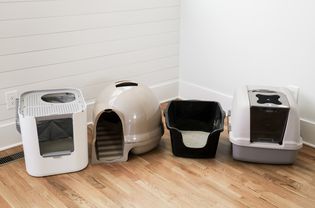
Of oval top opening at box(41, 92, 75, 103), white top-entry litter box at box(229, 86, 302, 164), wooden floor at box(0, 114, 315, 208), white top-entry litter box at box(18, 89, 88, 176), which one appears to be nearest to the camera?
wooden floor at box(0, 114, 315, 208)

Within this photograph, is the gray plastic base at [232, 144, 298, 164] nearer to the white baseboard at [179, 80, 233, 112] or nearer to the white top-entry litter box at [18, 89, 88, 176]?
the white baseboard at [179, 80, 233, 112]

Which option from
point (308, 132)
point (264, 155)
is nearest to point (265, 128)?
point (264, 155)

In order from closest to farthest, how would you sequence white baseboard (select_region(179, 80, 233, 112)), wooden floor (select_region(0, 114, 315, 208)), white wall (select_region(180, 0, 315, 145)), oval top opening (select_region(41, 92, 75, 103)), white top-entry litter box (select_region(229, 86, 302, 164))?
wooden floor (select_region(0, 114, 315, 208)) → white top-entry litter box (select_region(229, 86, 302, 164)) → oval top opening (select_region(41, 92, 75, 103)) → white wall (select_region(180, 0, 315, 145)) → white baseboard (select_region(179, 80, 233, 112))

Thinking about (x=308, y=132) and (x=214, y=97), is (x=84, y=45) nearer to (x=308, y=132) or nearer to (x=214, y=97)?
(x=214, y=97)

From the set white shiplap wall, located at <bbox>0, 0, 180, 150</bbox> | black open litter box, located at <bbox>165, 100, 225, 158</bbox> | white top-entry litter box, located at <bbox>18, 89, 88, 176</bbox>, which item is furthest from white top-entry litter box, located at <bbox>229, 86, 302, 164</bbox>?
white shiplap wall, located at <bbox>0, 0, 180, 150</bbox>

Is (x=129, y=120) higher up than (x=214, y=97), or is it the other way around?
(x=129, y=120)

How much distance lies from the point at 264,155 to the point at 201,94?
3.28 feet

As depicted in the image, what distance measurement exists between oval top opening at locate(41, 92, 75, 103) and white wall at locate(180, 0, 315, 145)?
1193 millimetres

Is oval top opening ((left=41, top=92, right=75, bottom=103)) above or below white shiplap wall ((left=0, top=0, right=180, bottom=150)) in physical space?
below

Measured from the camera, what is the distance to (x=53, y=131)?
7.61ft

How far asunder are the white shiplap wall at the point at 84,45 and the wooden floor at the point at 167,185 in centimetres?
56

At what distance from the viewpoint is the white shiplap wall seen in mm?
2371

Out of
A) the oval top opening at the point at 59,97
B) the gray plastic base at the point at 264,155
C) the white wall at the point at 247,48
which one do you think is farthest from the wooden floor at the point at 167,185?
the white wall at the point at 247,48

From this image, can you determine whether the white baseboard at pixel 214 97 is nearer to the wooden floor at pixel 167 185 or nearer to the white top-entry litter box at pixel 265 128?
the wooden floor at pixel 167 185
